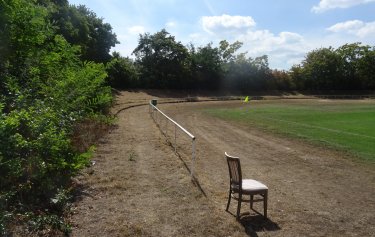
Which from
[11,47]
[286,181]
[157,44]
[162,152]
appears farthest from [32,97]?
[157,44]

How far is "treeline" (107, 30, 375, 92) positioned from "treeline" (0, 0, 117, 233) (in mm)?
41418

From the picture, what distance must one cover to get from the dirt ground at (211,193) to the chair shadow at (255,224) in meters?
0.02

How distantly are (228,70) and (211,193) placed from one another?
67257 millimetres

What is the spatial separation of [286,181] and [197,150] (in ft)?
18.1

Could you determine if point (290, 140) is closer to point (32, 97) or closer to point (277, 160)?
point (277, 160)

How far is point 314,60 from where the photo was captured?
88062 millimetres

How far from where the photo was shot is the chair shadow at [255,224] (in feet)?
24.0

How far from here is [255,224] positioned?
7.61 m

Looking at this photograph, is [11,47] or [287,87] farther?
[287,87]

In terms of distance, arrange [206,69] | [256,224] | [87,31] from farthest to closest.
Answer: [206,69]
[87,31]
[256,224]

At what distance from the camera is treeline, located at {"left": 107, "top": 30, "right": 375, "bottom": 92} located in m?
66.1

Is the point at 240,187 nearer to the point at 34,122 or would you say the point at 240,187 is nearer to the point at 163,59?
the point at 34,122

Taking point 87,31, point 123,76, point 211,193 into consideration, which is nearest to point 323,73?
point 123,76

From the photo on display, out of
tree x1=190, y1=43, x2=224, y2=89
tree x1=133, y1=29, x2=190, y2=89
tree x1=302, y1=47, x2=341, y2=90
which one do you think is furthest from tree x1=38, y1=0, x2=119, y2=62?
tree x1=302, y1=47, x2=341, y2=90
